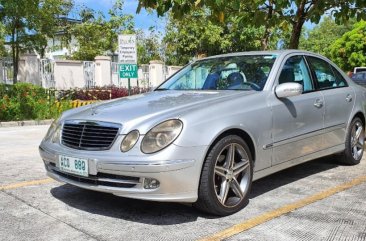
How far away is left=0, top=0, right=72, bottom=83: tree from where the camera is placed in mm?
17359

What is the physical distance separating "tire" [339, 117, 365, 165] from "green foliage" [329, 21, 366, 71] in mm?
30261

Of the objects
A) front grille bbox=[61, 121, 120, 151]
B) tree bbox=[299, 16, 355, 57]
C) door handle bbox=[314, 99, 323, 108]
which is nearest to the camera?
front grille bbox=[61, 121, 120, 151]

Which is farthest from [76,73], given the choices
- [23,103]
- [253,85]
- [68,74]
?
[253,85]

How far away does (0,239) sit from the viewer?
12.4 ft

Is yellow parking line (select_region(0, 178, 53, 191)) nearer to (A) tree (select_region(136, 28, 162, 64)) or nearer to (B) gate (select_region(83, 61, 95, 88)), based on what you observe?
(B) gate (select_region(83, 61, 95, 88))

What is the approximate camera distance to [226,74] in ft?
17.7

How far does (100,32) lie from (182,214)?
28.9 metres

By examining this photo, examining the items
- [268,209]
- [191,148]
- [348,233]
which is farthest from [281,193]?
[191,148]

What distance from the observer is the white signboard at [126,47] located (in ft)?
38.2

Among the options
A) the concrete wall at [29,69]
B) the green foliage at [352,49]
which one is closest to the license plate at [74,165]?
the concrete wall at [29,69]

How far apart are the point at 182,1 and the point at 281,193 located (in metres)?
3.35

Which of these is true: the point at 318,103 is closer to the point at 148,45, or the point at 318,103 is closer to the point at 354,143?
the point at 354,143

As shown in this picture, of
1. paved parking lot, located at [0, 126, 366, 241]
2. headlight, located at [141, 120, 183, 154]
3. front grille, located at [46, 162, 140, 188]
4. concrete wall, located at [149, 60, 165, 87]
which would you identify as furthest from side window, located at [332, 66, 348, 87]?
concrete wall, located at [149, 60, 165, 87]

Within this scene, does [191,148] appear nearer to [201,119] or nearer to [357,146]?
[201,119]
